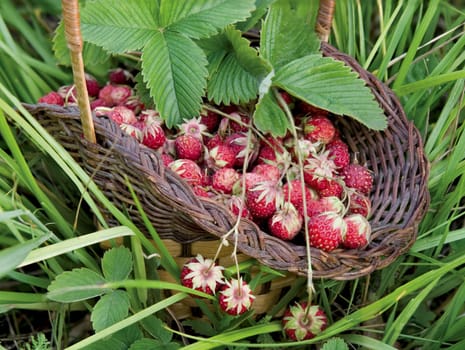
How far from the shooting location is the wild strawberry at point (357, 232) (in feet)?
3.00

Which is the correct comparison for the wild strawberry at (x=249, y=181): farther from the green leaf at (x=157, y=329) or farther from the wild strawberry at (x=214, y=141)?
the green leaf at (x=157, y=329)

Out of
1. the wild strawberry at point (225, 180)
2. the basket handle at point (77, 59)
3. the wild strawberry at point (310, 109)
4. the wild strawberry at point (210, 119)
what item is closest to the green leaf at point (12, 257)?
the basket handle at point (77, 59)

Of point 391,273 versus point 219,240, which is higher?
point 219,240

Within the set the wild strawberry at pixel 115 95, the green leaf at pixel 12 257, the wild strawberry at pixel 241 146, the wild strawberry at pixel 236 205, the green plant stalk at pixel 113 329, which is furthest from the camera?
the wild strawberry at pixel 115 95

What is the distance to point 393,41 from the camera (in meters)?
1.19

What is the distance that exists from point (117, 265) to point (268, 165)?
0.29 meters

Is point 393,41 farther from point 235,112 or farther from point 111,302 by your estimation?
point 111,302

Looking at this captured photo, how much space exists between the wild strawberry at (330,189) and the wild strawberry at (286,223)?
0.10 m

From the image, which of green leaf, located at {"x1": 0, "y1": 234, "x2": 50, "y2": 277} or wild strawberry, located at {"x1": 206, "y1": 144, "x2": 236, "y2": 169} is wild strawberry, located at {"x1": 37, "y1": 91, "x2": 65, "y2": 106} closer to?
wild strawberry, located at {"x1": 206, "y1": 144, "x2": 236, "y2": 169}

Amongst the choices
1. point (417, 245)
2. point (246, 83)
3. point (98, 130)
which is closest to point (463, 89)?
point (417, 245)

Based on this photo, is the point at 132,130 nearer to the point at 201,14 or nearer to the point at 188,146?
the point at 188,146

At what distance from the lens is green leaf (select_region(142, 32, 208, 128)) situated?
1.00 m

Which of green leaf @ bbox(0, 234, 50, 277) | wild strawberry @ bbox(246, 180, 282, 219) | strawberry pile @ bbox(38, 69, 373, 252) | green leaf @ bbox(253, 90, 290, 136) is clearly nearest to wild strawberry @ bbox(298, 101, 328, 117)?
strawberry pile @ bbox(38, 69, 373, 252)

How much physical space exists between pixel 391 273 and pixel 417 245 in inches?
2.6
